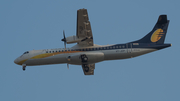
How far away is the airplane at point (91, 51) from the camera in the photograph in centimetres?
3375

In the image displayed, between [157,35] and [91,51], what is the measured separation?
8.54 meters

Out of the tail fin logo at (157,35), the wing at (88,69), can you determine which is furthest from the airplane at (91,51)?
the wing at (88,69)

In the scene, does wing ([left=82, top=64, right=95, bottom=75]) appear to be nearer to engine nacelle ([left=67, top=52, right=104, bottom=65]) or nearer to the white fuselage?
the white fuselage

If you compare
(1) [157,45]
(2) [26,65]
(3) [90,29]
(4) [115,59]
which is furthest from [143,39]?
(2) [26,65]

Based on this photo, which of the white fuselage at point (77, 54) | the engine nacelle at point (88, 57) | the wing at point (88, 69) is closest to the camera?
the engine nacelle at point (88, 57)

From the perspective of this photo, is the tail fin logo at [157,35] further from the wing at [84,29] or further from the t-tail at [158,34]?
the wing at [84,29]

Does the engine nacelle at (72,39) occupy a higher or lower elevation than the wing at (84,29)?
lower

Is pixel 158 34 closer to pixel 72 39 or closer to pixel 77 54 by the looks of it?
pixel 77 54

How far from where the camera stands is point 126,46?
34.5m

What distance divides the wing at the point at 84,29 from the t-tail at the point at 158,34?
20.8 ft

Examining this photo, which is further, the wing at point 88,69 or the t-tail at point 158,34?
the wing at point 88,69

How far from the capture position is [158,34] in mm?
35188

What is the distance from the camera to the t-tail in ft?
114

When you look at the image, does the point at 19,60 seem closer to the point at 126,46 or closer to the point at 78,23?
the point at 78,23
